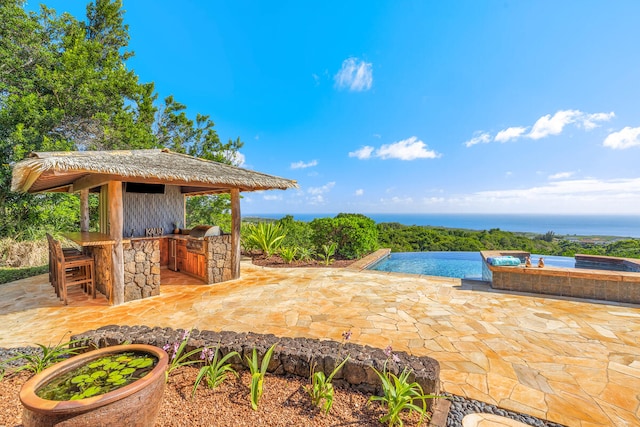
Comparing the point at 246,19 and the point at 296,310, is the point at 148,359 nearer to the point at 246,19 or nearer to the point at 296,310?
the point at 296,310

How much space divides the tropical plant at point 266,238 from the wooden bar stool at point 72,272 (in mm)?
4782

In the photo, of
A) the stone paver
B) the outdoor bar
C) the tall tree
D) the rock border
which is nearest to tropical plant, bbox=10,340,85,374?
the rock border

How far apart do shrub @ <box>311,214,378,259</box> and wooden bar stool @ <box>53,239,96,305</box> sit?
6.35 m

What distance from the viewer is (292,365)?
251cm

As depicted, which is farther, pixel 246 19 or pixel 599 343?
pixel 246 19

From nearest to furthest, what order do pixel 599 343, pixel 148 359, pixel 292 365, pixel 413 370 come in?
pixel 148 359 < pixel 413 370 < pixel 292 365 < pixel 599 343

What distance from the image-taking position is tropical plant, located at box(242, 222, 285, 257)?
9.53 metres

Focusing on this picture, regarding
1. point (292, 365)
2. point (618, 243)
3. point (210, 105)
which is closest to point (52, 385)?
point (292, 365)

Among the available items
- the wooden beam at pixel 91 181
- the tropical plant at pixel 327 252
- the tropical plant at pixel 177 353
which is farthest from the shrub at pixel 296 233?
the tropical plant at pixel 177 353

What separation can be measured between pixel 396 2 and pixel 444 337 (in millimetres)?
10464

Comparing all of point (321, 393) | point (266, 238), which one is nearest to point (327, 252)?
point (266, 238)

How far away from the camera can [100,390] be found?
65.5 inches

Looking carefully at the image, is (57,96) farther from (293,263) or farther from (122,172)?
(293,263)

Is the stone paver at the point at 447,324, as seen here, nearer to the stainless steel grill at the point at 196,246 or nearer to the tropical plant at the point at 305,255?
the stainless steel grill at the point at 196,246
